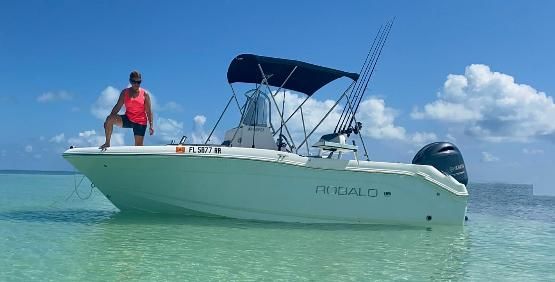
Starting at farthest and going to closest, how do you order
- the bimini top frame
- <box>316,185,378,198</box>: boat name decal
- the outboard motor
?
the outboard motor → the bimini top frame → <box>316,185,378,198</box>: boat name decal

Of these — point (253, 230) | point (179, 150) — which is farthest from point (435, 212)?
point (179, 150)

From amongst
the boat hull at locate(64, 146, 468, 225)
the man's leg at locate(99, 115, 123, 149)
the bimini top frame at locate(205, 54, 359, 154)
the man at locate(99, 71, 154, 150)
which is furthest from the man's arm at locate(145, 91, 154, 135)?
the bimini top frame at locate(205, 54, 359, 154)

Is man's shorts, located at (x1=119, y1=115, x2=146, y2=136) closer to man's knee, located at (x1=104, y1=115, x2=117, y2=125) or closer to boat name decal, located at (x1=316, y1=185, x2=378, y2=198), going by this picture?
man's knee, located at (x1=104, y1=115, x2=117, y2=125)

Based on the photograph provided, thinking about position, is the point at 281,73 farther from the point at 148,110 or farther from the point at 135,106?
the point at 135,106

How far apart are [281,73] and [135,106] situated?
304 cm

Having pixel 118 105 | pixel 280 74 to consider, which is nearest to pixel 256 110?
pixel 280 74

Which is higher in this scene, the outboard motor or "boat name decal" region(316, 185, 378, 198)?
the outboard motor

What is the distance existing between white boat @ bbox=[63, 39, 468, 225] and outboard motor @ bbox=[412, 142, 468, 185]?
0.19m

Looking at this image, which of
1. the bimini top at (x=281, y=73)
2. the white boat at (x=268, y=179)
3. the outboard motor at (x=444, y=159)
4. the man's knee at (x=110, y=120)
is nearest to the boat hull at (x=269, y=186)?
the white boat at (x=268, y=179)

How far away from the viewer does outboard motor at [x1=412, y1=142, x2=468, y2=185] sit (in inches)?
407

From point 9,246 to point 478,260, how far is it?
5814 millimetres

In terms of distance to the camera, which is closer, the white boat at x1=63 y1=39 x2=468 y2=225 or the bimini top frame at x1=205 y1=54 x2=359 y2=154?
the white boat at x1=63 y1=39 x2=468 y2=225

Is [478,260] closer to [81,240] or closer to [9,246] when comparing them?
[81,240]

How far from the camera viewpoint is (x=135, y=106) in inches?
341
